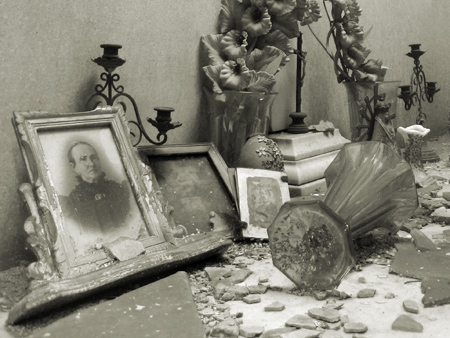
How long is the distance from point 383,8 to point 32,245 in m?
4.31

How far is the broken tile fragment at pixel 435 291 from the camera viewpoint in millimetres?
1911

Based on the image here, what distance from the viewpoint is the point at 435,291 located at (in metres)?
1.98

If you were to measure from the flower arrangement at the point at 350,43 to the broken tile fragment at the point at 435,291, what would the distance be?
84.2 inches

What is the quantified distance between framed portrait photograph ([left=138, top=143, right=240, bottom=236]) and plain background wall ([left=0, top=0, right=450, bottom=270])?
0.29m

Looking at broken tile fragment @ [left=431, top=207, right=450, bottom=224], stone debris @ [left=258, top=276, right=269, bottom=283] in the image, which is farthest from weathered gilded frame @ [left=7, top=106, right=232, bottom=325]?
broken tile fragment @ [left=431, top=207, right=450, bottom=224]

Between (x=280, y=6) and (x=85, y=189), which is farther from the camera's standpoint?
(x=280, y=6)

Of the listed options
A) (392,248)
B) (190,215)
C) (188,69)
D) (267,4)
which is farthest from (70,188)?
(267,4)

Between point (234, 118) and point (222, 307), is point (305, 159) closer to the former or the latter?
point (234, 118)

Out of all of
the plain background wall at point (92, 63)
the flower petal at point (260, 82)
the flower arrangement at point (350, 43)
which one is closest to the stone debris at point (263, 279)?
the plain background wall at point (92, 63)

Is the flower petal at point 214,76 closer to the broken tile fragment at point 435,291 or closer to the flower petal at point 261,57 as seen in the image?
the flower petal at point 261,57

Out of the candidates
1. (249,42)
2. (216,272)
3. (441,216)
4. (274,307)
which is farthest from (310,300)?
(249,42)

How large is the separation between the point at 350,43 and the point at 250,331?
8.71 feet

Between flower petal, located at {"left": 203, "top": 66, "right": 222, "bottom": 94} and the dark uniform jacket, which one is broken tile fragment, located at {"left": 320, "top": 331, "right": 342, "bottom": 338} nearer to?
the dark uniform jacket

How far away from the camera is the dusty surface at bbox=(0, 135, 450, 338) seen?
5.77 feet
